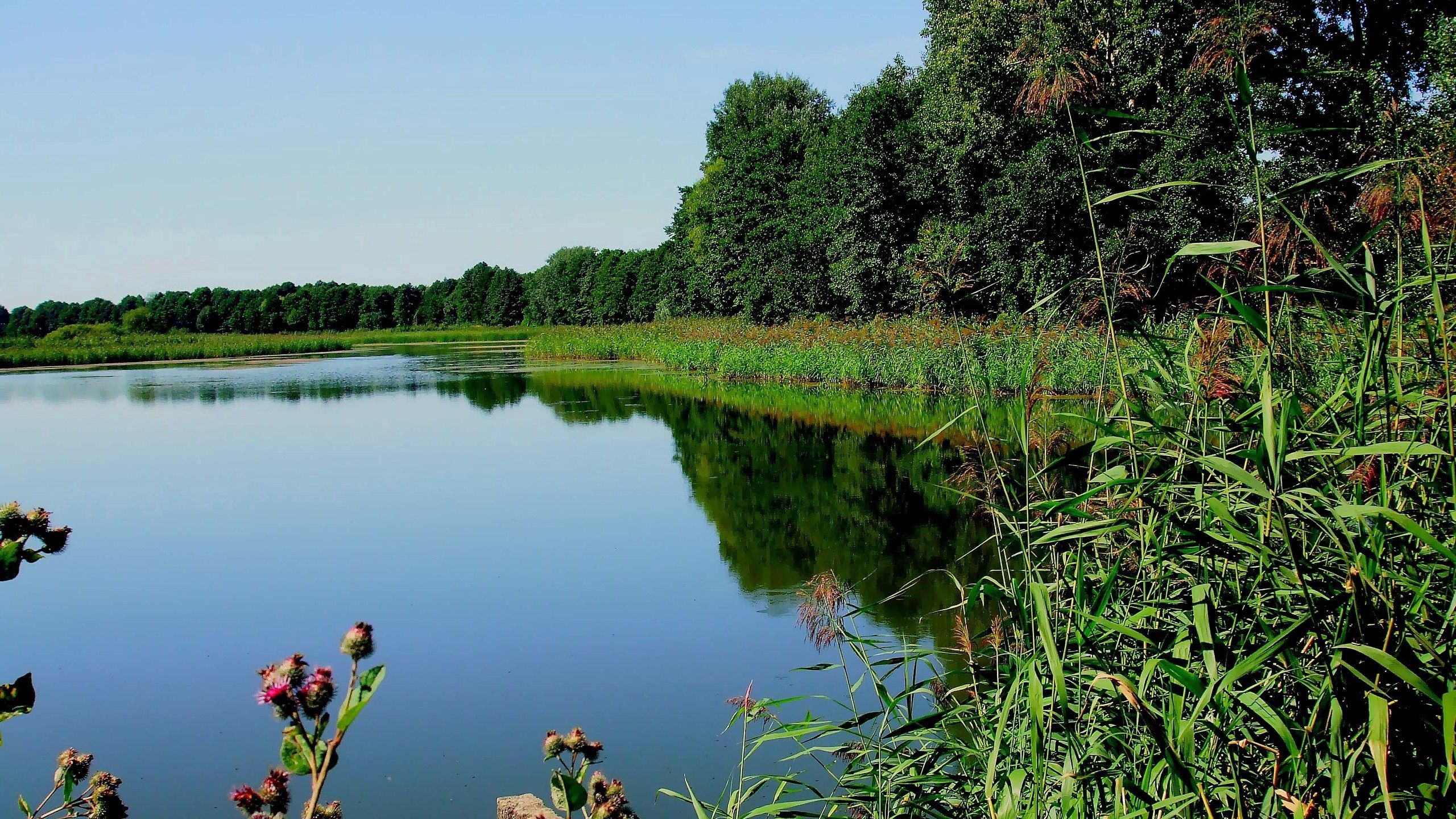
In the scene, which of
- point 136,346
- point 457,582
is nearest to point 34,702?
point 457,582

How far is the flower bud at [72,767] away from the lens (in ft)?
3.39

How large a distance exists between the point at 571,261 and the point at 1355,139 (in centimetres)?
4132

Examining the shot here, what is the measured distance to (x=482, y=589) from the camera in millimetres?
5898

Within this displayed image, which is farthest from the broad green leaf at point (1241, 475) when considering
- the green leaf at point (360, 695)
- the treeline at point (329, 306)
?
the treeline at point (329, 306)

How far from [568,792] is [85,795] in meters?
0.49

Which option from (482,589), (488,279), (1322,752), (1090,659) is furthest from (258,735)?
(488,279)

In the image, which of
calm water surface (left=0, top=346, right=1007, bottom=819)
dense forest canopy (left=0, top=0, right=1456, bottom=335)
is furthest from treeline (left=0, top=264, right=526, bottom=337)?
calm water surface (left=0, top=346, right=1007, bottom=819)

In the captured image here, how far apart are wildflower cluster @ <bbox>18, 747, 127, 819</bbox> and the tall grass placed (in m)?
A: 1.10

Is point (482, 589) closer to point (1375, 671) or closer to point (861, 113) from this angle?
point (1375, 671)

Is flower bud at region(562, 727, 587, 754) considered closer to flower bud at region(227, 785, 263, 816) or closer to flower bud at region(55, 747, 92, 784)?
flower bud at region(227, 785, 263, 816)

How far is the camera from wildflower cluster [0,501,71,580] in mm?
1036

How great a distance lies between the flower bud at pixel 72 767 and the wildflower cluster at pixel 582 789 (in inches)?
18.9

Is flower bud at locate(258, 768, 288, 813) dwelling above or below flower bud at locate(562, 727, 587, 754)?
above

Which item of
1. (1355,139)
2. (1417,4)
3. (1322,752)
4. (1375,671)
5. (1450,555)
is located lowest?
(1322,752)
